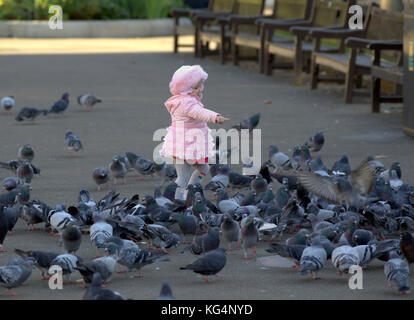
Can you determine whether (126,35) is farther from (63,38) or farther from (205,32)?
(205,32)

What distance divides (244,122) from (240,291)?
6.64m

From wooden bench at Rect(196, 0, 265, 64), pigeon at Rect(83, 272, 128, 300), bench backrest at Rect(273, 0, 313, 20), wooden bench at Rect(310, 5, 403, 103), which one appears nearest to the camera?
pigeon at Rect(83, 272, 128, 300)

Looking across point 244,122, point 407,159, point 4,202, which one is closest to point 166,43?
point 244,122

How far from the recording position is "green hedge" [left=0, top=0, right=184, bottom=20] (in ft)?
96.1

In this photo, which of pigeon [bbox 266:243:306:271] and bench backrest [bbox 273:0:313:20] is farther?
bench backrest [bbox 273:0:313:20]

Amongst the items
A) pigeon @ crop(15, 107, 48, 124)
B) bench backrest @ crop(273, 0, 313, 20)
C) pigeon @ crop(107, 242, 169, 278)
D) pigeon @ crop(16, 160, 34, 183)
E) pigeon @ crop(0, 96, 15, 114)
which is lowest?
pigeon @ crop(0, 96, 15, 114)

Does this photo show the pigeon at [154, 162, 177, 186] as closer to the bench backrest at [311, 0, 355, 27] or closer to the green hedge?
the bench backrest at [311, 0, 355, 27]

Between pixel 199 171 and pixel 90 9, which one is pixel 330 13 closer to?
pixel 199 171

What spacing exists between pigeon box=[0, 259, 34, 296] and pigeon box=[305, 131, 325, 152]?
213 inches

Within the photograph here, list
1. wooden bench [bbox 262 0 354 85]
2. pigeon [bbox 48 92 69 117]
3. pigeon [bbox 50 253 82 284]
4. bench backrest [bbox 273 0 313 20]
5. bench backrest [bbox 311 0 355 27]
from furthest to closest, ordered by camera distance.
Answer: bench backrest [bbox 273 0 313 20]
wooden bench [bbox 262 0 354 85]
bench backrest [bbox 311 0 355 27]
pigeon [bbox 48 92 69 117]
pigeon [bbox 50 253 82 284]

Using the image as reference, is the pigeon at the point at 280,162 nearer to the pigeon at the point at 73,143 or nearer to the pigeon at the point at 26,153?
the pigeon at the point at 73,143

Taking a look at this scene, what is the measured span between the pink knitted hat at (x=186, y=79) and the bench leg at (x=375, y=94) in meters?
5.80

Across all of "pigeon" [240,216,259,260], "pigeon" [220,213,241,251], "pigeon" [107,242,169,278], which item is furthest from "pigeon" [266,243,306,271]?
"pigeon" [107,242,169,278]

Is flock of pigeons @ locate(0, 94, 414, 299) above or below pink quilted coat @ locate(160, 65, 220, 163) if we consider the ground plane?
below
